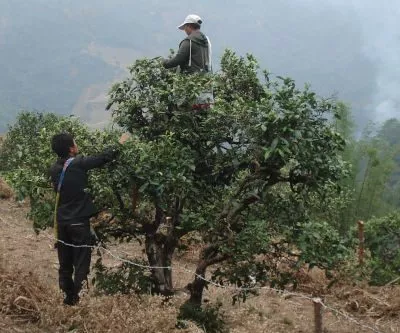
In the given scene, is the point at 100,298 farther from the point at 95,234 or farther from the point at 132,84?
the point at 132,84

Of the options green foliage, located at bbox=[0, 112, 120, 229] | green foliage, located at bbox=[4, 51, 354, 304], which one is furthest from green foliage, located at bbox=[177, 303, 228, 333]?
green foliage, located at bbox=[0, 112, 120, 229]

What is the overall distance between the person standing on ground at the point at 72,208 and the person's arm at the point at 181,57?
3.09ft

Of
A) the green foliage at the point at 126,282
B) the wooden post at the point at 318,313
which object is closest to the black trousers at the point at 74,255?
the green foliage at the point at 126,282

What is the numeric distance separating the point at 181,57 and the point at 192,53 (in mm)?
169

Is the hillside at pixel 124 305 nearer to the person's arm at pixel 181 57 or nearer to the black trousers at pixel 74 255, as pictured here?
the black trousers at pixel 74 255

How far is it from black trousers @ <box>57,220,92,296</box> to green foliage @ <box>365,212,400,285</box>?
6.84 m

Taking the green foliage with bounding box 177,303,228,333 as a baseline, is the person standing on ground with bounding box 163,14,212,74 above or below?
above

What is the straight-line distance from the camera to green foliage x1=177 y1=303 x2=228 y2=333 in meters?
6.01

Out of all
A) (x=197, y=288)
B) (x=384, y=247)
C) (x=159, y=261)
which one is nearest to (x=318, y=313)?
(x=197, y=288)

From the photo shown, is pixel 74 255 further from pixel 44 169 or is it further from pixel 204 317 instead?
pixel 204 317

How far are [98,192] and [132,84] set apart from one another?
118 centimetres

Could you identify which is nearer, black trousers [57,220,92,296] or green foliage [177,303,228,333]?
black trousers [57,220,92,296]

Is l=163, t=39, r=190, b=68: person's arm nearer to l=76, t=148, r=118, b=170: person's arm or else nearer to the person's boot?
l=76, t=148, r=118, b=170: person's arm

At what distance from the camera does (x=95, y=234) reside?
6004 millimetres
